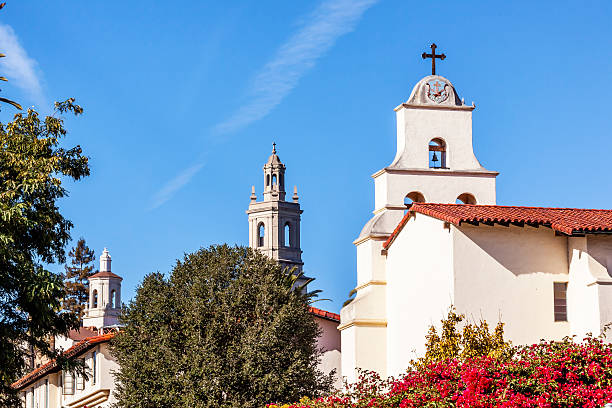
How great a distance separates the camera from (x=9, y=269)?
87.4 feet

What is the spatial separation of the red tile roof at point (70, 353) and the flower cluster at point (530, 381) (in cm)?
2566

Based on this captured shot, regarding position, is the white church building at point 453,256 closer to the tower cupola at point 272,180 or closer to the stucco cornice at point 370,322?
the stucco cornice at point 370,322

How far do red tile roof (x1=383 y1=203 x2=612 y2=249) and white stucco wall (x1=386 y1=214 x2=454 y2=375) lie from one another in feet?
1.73

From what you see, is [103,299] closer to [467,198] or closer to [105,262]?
[105,262]

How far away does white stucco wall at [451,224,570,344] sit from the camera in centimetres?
2958

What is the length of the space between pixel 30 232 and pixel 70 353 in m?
21.6

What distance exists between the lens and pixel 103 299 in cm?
13738

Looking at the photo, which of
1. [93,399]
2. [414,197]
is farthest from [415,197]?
[93,399]

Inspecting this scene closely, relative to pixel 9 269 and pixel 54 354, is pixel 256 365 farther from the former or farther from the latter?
pixel 9 269

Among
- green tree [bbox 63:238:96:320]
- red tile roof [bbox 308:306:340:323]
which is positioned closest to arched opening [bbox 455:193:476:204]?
red tile roof [bbox 308:306:340:323]

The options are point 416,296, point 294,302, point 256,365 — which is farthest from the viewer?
point 294,302

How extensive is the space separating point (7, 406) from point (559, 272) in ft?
52.6

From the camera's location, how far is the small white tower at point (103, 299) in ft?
441

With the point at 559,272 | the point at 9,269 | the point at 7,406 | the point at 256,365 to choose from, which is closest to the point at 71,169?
the point at 9,269
